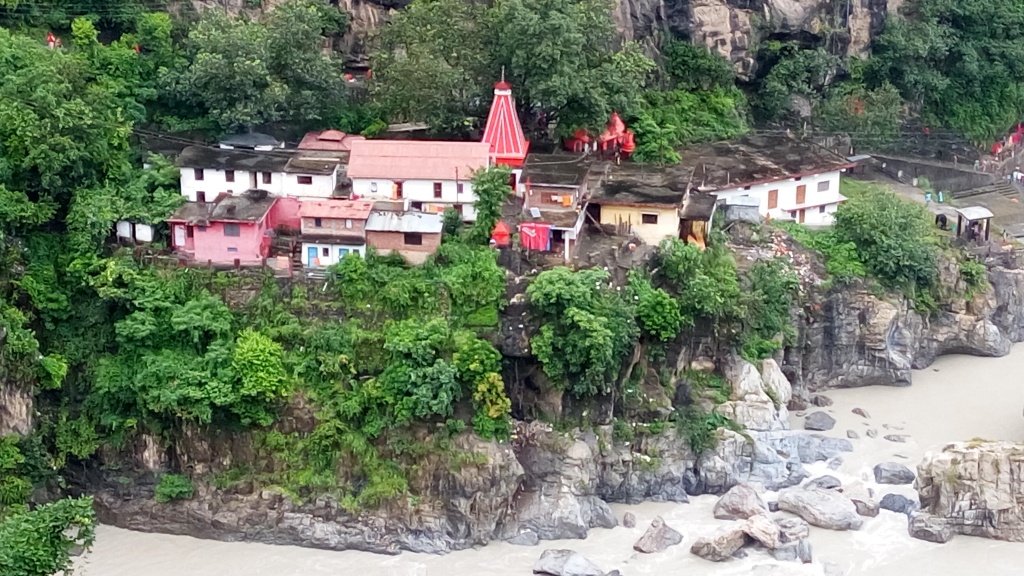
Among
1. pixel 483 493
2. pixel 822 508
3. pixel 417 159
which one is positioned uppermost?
pixel 417 159

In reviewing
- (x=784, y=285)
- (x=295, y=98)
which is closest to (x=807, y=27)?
(x=784, y=285)

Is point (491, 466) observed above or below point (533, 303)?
below

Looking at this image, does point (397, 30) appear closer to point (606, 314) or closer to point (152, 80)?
point (152, 80)

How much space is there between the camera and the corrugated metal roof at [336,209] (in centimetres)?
3716

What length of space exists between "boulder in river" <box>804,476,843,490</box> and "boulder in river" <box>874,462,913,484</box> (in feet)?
3.40

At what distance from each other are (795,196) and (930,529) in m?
12.3

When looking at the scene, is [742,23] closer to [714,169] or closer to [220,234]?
[714,169]

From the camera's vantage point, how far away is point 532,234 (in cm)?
3728

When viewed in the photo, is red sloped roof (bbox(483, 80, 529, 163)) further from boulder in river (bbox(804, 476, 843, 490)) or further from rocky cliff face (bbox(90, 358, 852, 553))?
boulder in river (bbox(804, 476, 843, 490))

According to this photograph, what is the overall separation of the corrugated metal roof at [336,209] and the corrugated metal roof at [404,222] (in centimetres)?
25

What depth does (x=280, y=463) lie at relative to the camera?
3419 centimetres

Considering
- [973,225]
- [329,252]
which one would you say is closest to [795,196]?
[973,225]

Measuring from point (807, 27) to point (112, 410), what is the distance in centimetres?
2459

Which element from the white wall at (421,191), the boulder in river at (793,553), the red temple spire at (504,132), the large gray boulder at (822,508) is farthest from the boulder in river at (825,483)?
the red temple spire at (504,132)
